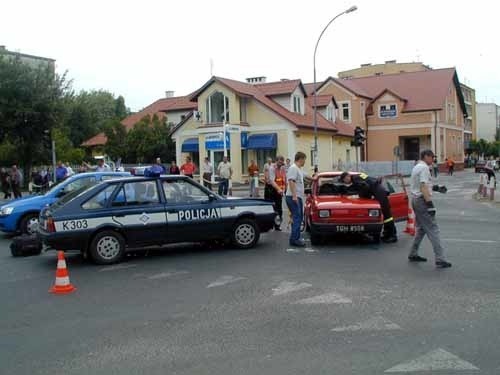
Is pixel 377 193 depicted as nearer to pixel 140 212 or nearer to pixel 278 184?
pixel 278 184

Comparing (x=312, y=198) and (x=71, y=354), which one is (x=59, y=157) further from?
(x=71, y=354)

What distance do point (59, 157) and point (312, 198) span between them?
3665cm

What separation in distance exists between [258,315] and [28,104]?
33.8 m

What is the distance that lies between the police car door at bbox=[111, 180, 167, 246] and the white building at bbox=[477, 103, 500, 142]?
403 ft

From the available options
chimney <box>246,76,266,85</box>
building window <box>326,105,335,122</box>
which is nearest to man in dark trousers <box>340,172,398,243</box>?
building window <box>326,105,335,122</box>

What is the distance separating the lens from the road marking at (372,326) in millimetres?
6301

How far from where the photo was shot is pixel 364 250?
1152 cm

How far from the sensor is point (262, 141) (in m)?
42.2

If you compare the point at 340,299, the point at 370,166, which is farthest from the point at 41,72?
the point at 340,299

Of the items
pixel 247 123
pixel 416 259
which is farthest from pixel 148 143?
pixel 416 259

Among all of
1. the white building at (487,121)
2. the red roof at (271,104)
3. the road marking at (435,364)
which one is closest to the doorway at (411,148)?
the red roof at (271,104)

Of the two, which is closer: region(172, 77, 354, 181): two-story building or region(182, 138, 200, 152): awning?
region(172, 77, 354, 181): two-story building

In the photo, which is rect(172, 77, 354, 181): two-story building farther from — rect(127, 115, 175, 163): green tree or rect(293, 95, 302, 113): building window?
rect(127, 115, 175, 163): green tree

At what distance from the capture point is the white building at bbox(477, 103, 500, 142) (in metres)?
124
